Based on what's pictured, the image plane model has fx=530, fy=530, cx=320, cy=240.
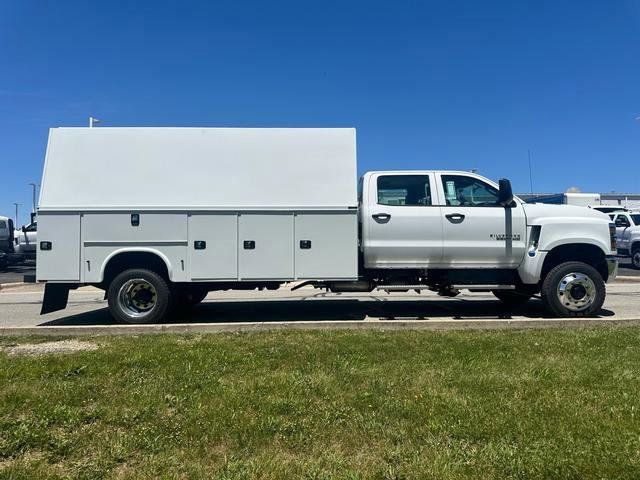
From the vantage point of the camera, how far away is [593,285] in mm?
Answer: 8227

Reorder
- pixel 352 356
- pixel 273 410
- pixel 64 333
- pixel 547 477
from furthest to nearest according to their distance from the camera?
pixel 64 333, pixel 352 356, pixel 273 410, pixel 547 477

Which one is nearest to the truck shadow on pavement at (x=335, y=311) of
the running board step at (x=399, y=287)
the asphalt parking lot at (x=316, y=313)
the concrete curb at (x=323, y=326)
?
the asphalt parking lot at (x=316, y=313)

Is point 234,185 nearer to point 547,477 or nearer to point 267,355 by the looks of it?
point 267,355

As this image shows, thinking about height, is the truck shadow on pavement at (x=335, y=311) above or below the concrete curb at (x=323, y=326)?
below

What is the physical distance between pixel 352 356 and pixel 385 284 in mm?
2885

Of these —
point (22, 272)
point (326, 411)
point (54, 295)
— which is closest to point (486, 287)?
point (326, 411)

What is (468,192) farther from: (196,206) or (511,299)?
(196,206)

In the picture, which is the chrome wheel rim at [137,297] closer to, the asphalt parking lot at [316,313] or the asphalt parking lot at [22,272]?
the asphalt parking lot at [316,313]

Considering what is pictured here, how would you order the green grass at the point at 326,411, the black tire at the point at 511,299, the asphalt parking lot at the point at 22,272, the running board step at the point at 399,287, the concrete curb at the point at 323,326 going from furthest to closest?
1. the asphalt parking lot at the point at 22,272
2. the black tire at the point at 511,299
3. the running board step at the point at 399,287
4. the concrete curb at the point at 323,326
5. the green grass at the point at 326,411

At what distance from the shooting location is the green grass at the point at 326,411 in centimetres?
323

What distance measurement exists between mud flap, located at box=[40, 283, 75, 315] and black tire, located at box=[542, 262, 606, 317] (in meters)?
7.35

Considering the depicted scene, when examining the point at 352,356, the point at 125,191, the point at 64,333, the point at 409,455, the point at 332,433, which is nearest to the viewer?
the point at 409,455

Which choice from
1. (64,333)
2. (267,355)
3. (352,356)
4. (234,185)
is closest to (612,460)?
(352,356)

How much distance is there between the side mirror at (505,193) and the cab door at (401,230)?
1.01 m
